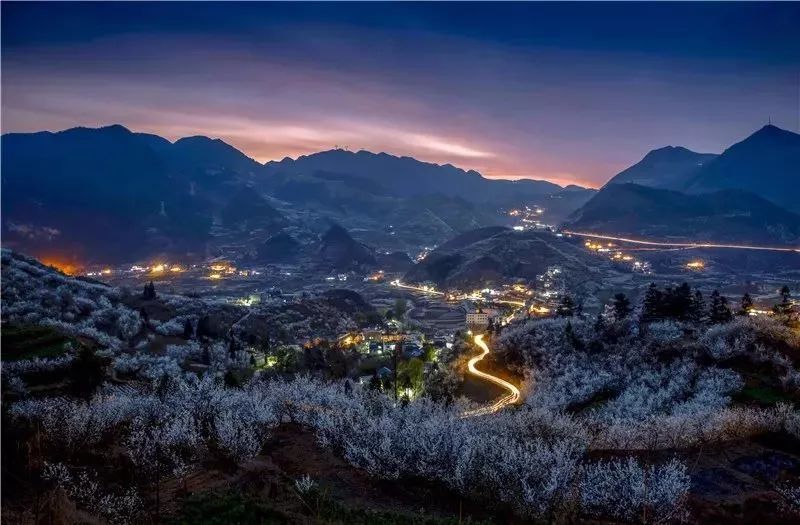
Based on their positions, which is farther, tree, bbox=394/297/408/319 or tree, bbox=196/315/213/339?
tree, bbox=394/297/408/319

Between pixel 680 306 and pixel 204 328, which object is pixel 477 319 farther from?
pixel 204 328

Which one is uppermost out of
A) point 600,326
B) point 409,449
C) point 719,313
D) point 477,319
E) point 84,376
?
point 719,313

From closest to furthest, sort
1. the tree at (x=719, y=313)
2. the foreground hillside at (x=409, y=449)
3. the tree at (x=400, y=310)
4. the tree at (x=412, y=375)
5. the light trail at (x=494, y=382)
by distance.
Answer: the foreground hillside at (x=409, y=449)
the light trail at (x=494, y=382)
the tree at (x=719, y=313)
the tree at (x=412, y=375)
the tree at (x=400, y=310)

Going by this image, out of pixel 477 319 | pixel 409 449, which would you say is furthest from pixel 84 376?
pixel 477 319

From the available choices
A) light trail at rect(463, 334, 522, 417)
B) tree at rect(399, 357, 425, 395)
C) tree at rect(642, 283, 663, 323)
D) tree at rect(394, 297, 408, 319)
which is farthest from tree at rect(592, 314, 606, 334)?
tree at rect(394, 297, 408, 319)

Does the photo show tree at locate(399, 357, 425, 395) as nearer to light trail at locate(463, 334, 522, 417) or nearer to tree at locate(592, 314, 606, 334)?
light trail at locate(463, 334, 522, 417)

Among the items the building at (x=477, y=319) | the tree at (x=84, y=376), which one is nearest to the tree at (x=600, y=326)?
the building at (x=477, y=319)

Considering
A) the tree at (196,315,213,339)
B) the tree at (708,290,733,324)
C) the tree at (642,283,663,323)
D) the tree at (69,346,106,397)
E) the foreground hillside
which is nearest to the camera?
the foreground hillside

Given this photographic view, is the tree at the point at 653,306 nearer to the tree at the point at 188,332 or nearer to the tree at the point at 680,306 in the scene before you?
the tree at the point at 680,306

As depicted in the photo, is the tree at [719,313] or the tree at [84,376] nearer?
the tree at [84,376]
